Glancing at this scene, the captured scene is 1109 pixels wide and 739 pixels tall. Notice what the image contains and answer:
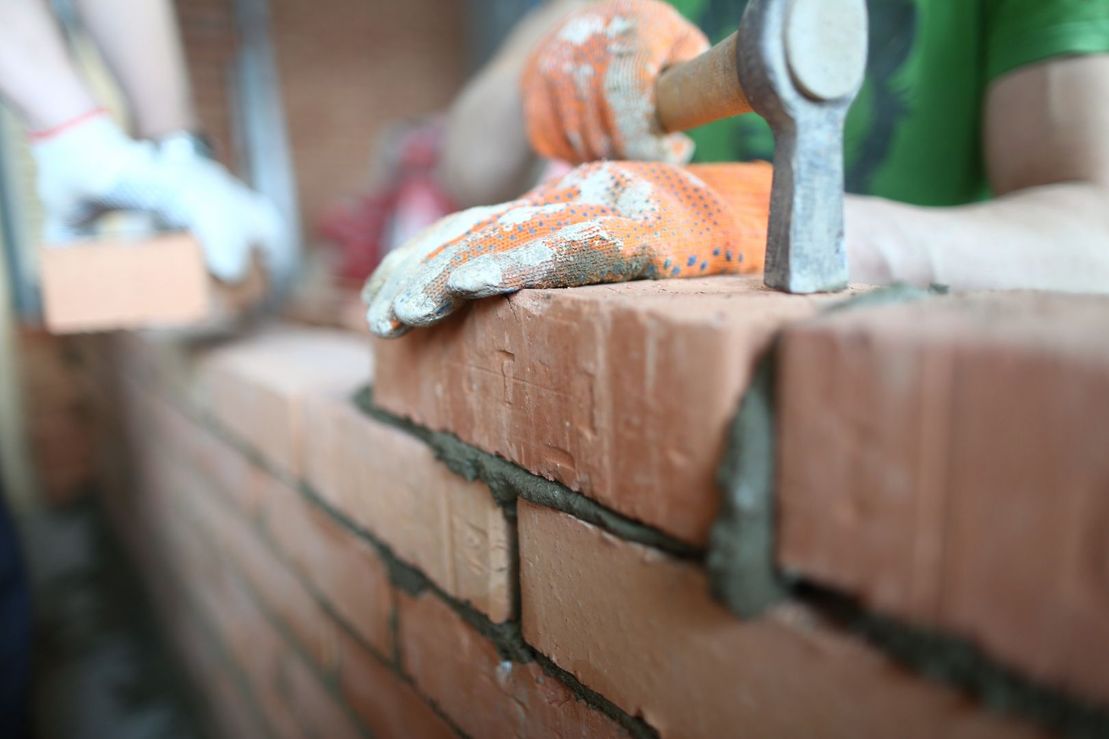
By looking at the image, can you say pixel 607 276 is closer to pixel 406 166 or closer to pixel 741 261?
pixel 741 261

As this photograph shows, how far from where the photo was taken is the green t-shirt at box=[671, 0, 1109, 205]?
129cm

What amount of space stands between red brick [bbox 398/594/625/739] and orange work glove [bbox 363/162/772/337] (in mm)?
411

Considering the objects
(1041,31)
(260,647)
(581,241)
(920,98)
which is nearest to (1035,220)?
(1041,31)

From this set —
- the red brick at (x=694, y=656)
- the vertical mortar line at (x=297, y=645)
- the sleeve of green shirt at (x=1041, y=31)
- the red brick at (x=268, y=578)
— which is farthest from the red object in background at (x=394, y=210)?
the red brick at (x=694, y=656)

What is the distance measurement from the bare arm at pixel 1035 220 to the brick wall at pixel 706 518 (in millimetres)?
356

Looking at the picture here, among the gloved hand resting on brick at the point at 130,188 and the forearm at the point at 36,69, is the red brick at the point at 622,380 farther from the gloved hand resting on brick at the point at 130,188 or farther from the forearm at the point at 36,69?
the forearm at the point at 36,69

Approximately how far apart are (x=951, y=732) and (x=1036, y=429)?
0.62 feet

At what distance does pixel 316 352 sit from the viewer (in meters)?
1.63

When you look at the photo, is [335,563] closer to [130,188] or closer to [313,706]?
[313,706]

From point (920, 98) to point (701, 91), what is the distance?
0.90m

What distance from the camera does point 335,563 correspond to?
119cm

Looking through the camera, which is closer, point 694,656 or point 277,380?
point 694,656

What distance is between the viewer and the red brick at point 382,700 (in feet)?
3.23

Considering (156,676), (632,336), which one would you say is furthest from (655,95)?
(156,676)
